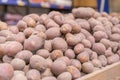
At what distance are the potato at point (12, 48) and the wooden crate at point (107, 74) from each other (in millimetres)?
282

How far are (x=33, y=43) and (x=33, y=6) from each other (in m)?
2.17

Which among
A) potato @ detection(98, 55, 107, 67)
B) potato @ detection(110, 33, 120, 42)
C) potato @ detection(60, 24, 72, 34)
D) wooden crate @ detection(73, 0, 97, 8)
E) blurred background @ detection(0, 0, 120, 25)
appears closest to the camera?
potato @ detection(60, 24, 72, 34)

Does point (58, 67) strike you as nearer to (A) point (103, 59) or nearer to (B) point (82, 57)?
(B) point (82, 57)

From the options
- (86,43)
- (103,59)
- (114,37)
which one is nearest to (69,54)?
(86,43)

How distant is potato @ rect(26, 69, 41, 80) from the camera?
93 cm

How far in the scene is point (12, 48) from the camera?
3.34 ft

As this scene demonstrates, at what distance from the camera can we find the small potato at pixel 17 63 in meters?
0.97

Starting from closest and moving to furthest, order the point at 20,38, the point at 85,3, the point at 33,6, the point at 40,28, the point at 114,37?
1. the point at 20,38
2. the point at 40,28
3. the point at 114,37
4. the point at 33,6
5. the point at 85,3

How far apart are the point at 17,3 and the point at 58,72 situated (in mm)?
1985

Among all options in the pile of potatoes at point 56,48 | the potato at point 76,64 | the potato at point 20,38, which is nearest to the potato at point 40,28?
the pile of potatoes at point 56,48

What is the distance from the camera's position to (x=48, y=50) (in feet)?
3.66

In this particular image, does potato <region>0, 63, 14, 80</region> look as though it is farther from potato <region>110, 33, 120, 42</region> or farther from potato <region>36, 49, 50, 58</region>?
potato <region>110, 33, 120, 42</region>

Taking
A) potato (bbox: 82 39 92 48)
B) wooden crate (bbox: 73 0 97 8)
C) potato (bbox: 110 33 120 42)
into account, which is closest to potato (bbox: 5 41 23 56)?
potato (bbox: 82 39 92 48)

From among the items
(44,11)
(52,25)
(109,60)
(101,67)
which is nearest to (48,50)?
(52,25)
